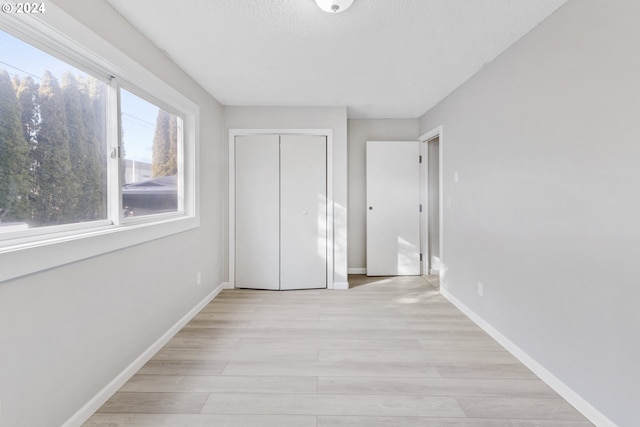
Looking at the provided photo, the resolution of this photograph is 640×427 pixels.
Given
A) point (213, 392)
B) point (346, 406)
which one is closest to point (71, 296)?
point (213, 392)

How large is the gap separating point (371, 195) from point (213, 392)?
318 centimetres

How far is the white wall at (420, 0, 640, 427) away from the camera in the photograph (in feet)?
4.63

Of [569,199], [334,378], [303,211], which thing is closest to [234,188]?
[303,211]

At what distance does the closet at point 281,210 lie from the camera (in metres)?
3.68

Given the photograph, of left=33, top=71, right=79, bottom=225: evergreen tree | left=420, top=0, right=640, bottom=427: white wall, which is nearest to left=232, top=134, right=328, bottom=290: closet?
left=420, top=0, right=640, bottom=427: white wall

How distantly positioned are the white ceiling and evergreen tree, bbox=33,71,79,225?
0.72 m

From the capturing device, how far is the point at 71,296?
150 centimetres

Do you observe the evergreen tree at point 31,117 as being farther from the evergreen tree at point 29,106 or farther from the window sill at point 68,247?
the window sill at point 68,247

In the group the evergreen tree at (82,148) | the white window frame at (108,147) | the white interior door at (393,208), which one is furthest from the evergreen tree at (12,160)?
the white interior door at (393,208)

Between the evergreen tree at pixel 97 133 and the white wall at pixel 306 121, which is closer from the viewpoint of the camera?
the evergreen tree at pixel 97 133

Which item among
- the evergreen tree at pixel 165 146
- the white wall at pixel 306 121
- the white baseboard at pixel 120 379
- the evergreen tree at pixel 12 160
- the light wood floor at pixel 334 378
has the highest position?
the white wall at pixel 306 121

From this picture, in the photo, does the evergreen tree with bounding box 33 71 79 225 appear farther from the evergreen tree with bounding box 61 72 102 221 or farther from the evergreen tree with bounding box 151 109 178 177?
the evergreen tree with bounding box 151 109 178 177

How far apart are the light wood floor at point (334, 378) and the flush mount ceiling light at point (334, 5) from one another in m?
2.30

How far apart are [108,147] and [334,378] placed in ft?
6.85
